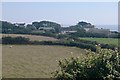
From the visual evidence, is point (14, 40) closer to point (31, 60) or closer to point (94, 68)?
point (31, 60)

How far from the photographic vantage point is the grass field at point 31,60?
24.3 meters

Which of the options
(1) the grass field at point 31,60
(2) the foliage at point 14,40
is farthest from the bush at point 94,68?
(2) the foliage at point 14,40

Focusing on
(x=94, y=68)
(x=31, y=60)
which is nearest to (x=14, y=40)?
(x=31, y=60)

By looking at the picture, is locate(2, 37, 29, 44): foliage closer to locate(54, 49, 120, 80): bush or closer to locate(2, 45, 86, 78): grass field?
locate(2, 45, 86, 78): grass field

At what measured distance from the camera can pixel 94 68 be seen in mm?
11188

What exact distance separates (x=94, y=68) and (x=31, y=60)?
72.2ft

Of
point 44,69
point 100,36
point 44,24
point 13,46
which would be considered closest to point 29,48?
point 13,46

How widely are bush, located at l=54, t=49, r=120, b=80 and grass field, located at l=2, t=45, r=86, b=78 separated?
10251 mm

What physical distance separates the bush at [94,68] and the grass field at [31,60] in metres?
10.3

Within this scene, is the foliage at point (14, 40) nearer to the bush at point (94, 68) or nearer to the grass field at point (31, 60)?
the grass field at point (31, 60)

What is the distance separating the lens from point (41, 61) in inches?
1280

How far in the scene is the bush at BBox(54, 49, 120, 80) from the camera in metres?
10.8

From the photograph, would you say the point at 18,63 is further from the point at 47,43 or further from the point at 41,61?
the point at 47,43

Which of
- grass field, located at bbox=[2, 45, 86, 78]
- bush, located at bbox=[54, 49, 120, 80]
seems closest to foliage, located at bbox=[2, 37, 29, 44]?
grass field, located at bbox=[2, 45, 86, 78]
